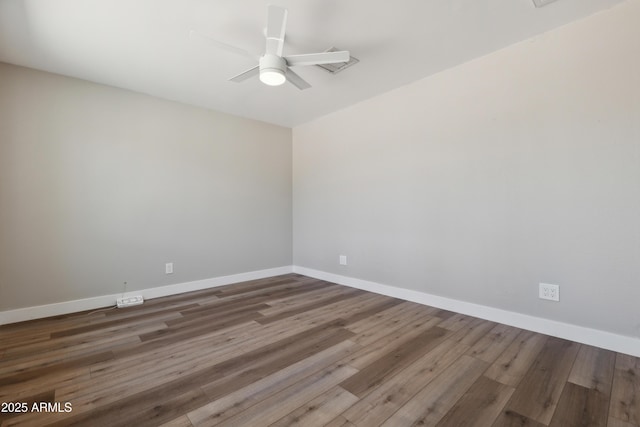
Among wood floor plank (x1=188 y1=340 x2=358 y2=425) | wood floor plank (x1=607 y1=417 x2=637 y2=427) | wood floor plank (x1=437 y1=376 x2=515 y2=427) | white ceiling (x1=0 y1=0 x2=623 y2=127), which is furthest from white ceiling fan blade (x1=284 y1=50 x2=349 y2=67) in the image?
wood floor plank (x1=607 y1=417 x2=637 y2=427)

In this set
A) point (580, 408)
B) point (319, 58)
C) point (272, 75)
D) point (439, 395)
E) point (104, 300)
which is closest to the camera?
point (580, 408)

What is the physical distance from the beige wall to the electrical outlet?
8.40 feet

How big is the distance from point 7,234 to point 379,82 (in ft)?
12.6

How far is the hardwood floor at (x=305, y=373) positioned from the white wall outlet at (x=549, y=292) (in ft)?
1.01

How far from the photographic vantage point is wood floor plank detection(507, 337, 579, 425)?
4.55ft

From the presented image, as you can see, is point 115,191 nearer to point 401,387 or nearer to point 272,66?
point 272,66

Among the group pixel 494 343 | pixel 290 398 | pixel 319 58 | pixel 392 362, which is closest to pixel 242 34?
pixel 319 58

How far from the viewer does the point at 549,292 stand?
7.15ft

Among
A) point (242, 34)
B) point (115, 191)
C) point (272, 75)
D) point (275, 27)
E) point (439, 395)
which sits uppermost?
point (242, 34)

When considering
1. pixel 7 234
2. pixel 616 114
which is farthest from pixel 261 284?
pixel 616 114

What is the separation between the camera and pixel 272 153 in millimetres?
4348

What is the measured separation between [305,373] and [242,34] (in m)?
2.48

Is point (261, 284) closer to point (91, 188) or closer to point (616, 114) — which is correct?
point (91, 188)

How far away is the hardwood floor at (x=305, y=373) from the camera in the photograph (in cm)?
136
